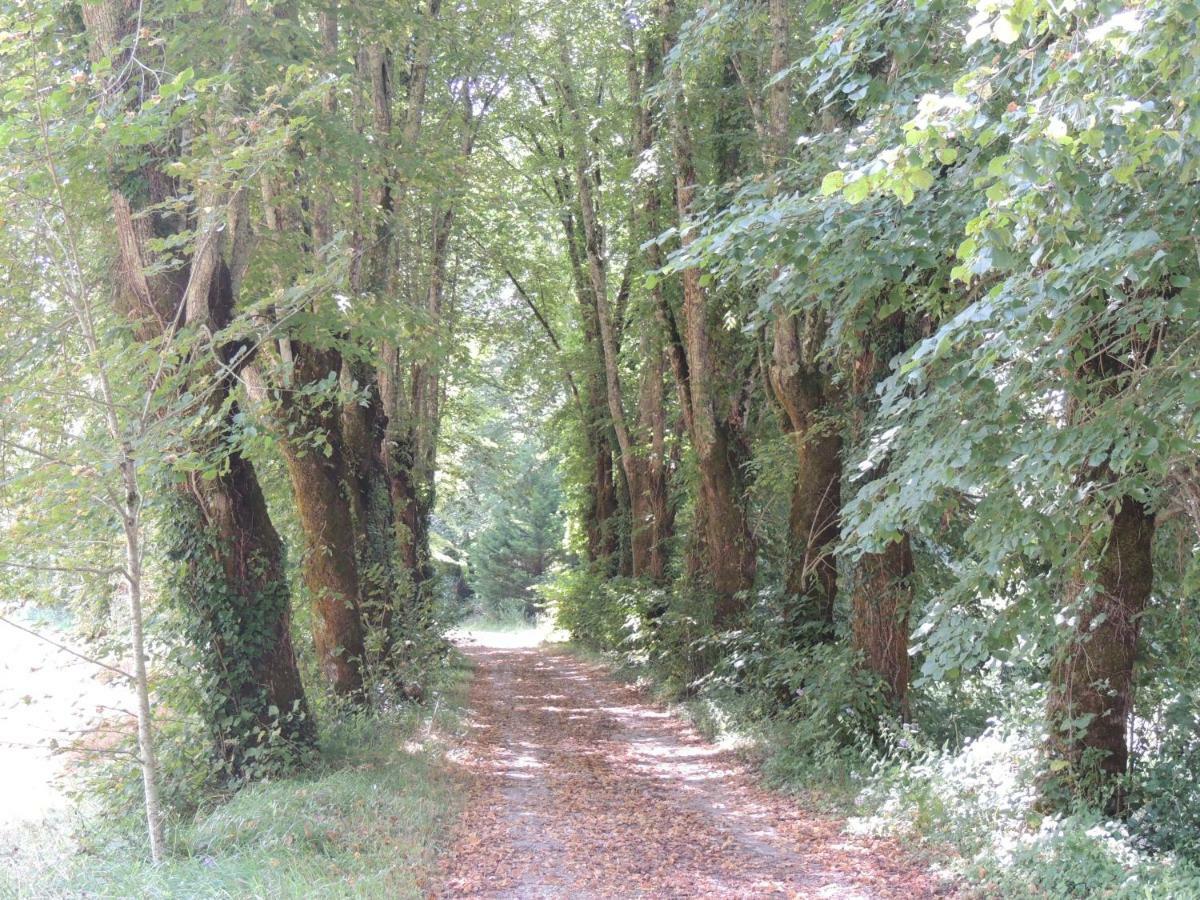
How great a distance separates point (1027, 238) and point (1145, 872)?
3.53 meters

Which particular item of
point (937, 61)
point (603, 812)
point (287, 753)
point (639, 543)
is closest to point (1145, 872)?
point (603, 812)

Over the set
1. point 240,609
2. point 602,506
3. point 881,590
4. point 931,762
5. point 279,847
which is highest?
point 602,506

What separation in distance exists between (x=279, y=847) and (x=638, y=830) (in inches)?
113

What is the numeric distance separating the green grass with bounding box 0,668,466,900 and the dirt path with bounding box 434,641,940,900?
42cm

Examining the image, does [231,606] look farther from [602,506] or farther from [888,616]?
[602,506]

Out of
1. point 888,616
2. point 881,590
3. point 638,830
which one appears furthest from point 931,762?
point 638,830

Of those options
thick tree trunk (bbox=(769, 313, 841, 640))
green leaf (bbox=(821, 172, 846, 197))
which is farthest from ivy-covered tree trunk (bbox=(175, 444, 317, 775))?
green leaf (bbox=(821, 172, 846, 197))

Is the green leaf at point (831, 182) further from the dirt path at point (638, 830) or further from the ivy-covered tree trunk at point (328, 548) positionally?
the ivy-covered tree trunk at point (328, 548)

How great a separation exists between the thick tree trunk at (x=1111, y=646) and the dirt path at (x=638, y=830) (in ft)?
4.52

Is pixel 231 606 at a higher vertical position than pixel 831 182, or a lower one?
lower

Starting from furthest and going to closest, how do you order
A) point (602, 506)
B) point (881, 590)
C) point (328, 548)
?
point (602, 506), point (328, 548), point (881, 590)

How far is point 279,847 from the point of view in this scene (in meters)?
6.18

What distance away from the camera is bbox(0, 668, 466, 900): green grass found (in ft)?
18.0

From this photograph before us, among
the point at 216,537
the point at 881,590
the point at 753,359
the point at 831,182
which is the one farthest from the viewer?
the point at 753,359
